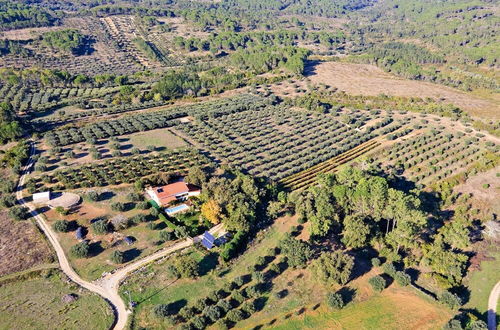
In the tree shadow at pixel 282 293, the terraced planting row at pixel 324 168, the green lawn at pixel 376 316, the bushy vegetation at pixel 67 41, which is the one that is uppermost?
the bushy vegetation at pixel 67 41

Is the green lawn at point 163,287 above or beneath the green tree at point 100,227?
beneath

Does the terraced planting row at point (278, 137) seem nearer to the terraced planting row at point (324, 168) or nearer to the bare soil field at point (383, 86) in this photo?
the terraced planting row at point (324, 168)

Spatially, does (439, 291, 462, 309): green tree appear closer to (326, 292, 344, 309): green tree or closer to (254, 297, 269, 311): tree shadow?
(326, 292, 344, 309): green tree

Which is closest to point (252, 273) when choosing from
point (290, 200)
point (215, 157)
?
point (290, 200)

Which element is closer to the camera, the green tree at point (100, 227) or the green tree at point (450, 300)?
the green tree at point (450, 300)

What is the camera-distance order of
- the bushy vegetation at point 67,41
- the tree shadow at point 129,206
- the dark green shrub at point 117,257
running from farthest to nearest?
the bushy vegetation at point 67,41 → the tree shadow at point 129,206 → the dark green shrub at point 117,257

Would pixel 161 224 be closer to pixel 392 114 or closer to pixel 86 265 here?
pixel 86 265

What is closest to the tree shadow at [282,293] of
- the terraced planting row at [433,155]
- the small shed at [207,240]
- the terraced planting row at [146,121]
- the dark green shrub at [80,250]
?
the small shed at [207,240]
